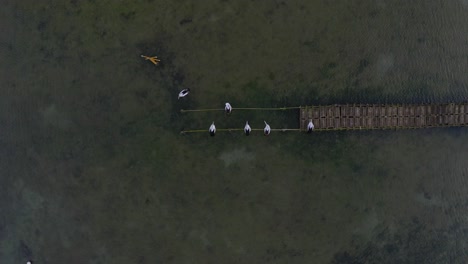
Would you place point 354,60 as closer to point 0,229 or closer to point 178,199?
point 178,199

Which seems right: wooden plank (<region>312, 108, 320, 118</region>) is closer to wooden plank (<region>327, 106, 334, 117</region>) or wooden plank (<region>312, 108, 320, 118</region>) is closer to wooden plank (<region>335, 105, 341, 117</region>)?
wooden plank (<region>327, 106, 334, 117</region>)

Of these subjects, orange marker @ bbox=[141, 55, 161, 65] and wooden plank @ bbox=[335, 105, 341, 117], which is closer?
orange marker @ bbox=[141, 55, 161, 65]

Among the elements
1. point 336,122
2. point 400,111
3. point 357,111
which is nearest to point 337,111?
point 336,122

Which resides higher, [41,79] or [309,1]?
[309,1]

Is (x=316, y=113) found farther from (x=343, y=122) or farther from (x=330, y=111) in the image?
(x=343, y=122)

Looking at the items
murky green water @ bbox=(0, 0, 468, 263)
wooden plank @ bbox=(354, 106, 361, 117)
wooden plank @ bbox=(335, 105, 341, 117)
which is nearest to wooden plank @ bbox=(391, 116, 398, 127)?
wooden plank @ bbox=(354, 106, 361, 117)

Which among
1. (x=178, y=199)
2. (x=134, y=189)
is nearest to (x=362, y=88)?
(x=178, y=199)
